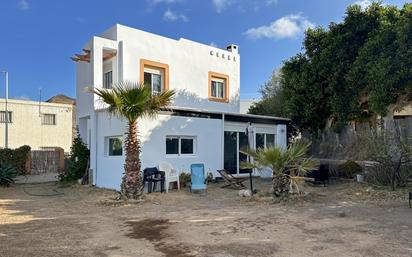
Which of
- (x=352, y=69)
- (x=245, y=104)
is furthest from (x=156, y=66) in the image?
(x=245, y=104)

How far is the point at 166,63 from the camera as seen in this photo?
19641 millimetres

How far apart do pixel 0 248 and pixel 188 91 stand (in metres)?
14.9

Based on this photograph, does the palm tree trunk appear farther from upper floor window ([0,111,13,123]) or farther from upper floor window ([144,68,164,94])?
upper floor window ([0,111,13,123])

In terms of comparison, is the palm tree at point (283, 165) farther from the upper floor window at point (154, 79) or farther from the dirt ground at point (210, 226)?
the upper floor window at point (154, 79)

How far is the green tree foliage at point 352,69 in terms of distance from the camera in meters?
16.0

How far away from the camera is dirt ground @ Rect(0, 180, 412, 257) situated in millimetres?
6488

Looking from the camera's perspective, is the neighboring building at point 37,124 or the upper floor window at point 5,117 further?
the neighboring building at point 37,124

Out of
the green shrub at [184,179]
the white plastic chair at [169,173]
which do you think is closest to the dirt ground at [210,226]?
the white plastic chair at [169,173]

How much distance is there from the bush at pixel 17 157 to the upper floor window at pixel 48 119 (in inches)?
415

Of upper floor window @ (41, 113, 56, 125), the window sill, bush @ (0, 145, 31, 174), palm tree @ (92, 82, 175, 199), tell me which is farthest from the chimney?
upper floor window @ (41, 113, 56, 125)

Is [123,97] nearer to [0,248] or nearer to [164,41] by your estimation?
[0,248]

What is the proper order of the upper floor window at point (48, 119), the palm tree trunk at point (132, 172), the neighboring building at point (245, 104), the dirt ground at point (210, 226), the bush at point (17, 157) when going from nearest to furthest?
the dirt ground at point (210, 226) < the palm tree trunk at point (132, 172) < the bush at point (17, 157) < the upper floor window at point (48, 119) < the neighboring building at point (245, 104)

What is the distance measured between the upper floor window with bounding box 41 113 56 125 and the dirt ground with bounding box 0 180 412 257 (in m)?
23.9

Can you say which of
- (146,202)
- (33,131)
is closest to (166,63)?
(146,202)
